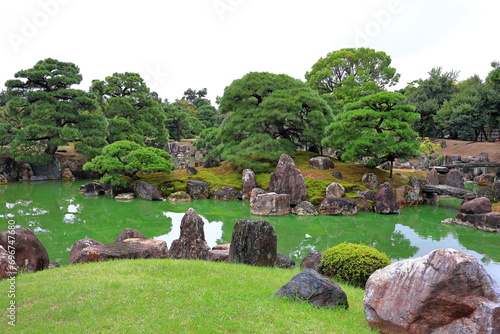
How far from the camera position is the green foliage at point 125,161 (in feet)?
67.5

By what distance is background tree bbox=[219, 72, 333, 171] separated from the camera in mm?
22109

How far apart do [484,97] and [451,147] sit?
6194 millimetres

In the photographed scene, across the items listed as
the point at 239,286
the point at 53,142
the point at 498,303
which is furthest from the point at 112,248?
the point at 53,142

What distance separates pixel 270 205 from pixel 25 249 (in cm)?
1090

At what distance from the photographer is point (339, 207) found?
1686 cm

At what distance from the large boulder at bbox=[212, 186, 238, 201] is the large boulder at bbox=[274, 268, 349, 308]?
604 inches

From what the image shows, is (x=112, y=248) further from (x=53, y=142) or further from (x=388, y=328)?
(x=53, y=142)

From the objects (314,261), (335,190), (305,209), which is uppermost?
(335,190)

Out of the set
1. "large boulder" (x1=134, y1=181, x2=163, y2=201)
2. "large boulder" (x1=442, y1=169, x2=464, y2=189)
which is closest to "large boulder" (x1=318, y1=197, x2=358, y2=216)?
"large boulder" (x1=442, y1=169, x2=464, y2=189)

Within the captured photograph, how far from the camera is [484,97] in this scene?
36188 mm

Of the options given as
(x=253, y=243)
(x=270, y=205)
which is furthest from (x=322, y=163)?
(x=253, y=243)

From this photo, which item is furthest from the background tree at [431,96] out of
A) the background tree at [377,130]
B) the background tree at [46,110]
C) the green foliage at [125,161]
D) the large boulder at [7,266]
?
the large boulder at [7,266]

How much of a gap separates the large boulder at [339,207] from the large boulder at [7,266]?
1328 centimetres

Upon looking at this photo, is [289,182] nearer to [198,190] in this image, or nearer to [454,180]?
[198,190]
